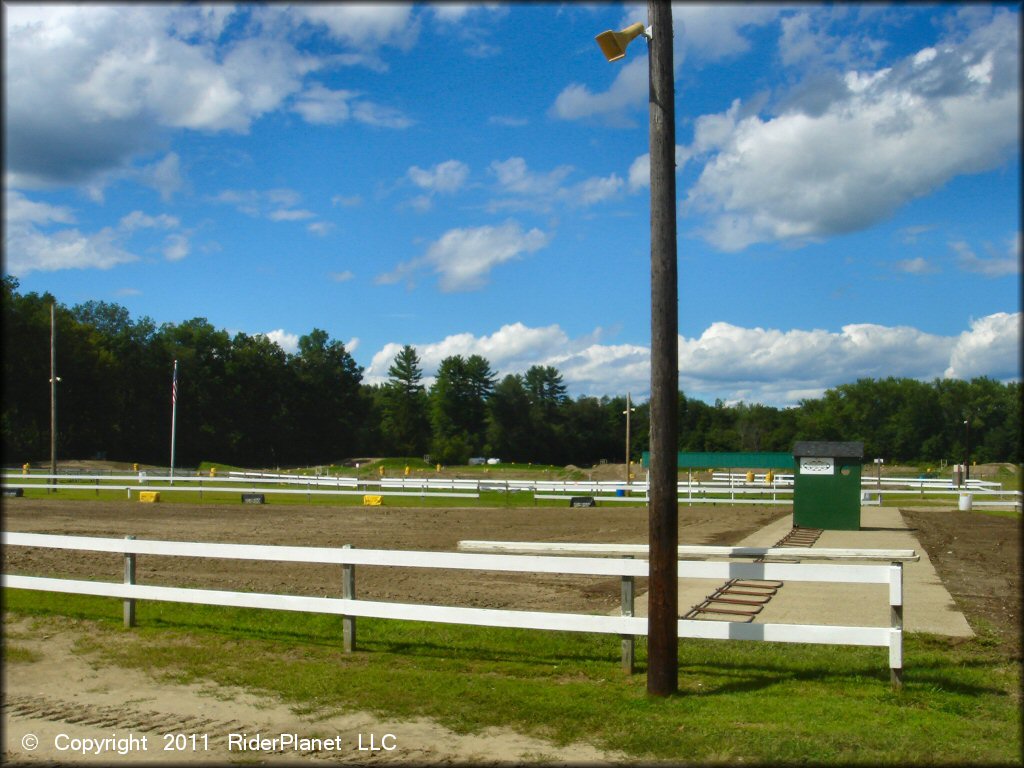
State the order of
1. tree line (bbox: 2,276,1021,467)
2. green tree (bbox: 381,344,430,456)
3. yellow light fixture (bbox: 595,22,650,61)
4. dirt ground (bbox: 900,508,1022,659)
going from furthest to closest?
green tree (bbox: 381,344,430,456), tree line (bbox: 2,276,1021,467), dirt ground (bbox: 900,508,1022,659), yellow light fixture (bbox: 595,22,650,61)

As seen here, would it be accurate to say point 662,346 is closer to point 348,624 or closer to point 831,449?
point 348,624

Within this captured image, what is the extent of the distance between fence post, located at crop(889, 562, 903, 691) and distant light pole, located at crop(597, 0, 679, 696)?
5.99ft

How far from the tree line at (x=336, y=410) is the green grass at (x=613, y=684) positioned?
191 feet

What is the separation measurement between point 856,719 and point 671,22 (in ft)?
19.2

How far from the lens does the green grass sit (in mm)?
6168

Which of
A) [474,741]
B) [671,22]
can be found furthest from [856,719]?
[671,22]

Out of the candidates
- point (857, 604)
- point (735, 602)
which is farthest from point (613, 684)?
point (857, 604)

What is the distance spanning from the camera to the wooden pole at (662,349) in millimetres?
7430

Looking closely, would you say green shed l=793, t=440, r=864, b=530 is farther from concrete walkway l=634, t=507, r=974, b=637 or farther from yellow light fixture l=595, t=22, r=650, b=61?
yellow light fixture l=595, t=22, r=650, b=61

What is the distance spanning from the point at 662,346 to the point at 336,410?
380 ft

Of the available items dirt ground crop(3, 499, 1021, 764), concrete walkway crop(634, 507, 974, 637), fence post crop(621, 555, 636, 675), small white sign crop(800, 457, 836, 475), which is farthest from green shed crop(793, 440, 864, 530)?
fence post crop(621, 555, 636, 675)

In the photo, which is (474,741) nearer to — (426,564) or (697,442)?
(426,564)

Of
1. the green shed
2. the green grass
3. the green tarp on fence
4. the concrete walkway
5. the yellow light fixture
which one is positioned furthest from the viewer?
the green tarp on fence

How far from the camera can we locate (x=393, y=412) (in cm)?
12812
